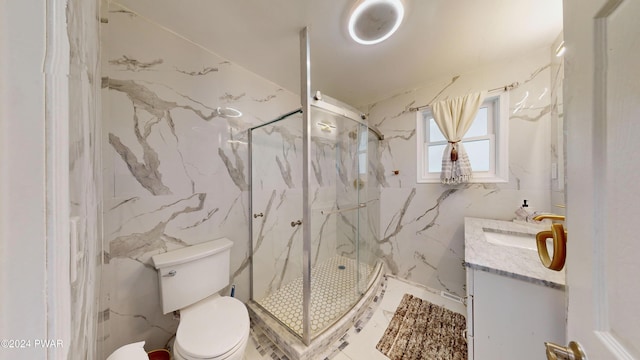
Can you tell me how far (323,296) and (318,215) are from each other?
29.8 inches

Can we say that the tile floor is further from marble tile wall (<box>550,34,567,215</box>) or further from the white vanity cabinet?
marble tile wall (<box>550,34,567,215</box>)

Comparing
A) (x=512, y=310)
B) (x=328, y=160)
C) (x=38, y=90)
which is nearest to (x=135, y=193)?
(x=38, y=90)

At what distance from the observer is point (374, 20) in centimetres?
117

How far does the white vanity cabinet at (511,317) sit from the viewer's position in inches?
25.6

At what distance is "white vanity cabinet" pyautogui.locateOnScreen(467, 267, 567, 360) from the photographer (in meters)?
0.65

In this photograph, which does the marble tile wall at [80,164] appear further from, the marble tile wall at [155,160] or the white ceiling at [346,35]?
the white ceiling at [346,35]

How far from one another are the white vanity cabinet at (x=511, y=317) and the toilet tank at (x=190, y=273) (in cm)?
148

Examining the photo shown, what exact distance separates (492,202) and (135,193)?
2.73 meters

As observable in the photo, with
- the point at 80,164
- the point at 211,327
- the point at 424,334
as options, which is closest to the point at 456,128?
the point at 424,334

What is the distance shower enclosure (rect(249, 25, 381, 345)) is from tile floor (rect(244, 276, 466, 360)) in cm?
15

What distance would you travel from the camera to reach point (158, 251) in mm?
1197

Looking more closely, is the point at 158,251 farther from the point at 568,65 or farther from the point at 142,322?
the point at 568,65

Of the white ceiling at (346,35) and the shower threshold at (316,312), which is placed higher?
the white ceiling at (346,35)

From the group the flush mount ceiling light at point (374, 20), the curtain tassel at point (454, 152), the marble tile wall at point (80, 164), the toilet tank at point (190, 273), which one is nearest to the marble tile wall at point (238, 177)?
the toilet tank at point (190, 273)
